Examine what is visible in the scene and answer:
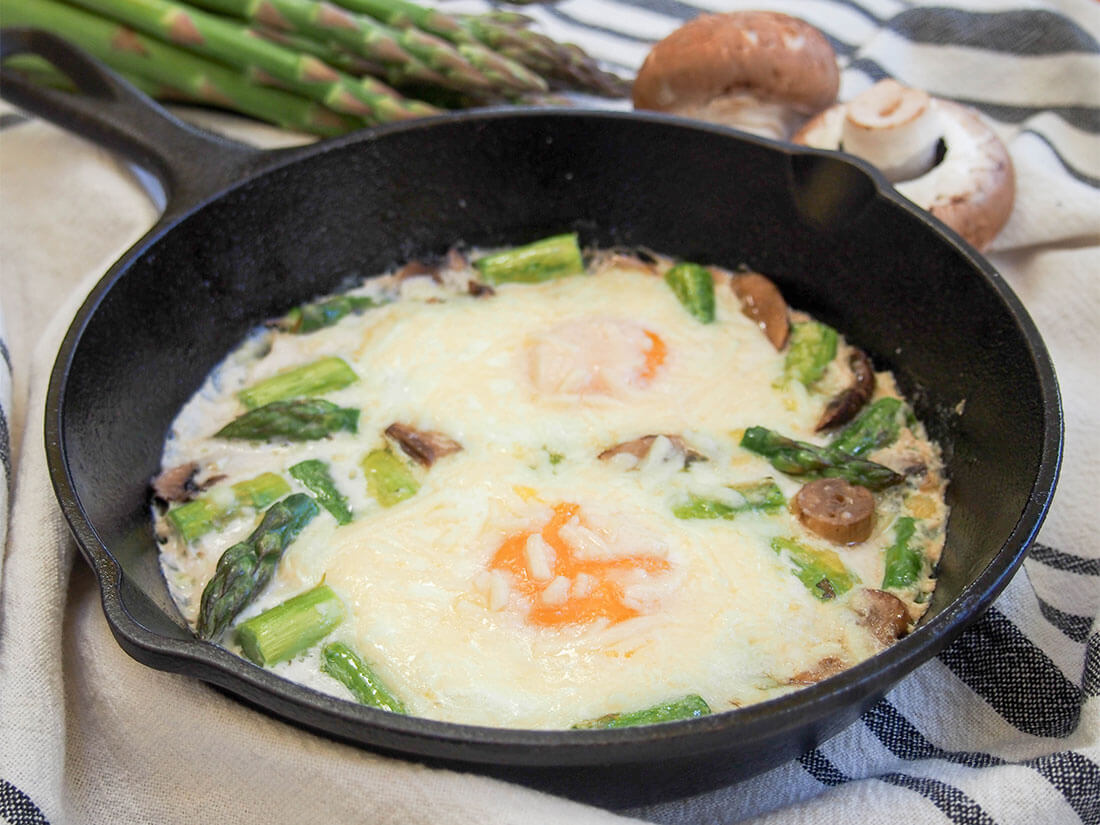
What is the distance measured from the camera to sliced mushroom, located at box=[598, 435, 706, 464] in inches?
125

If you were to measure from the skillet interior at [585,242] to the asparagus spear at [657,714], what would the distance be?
0.16 m

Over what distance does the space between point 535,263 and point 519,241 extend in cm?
27

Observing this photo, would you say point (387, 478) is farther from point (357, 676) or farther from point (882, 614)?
point (882, 614)

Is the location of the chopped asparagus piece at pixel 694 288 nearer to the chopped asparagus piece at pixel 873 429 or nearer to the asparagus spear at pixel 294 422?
the chopped asparagus piece at pixel 873 429

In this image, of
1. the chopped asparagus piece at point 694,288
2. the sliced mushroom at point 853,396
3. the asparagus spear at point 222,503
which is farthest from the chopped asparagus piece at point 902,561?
the asparagus spear at point 222,503

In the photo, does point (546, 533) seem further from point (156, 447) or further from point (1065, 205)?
point (1065, 205)

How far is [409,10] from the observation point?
4.74 meters

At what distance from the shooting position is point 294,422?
3.31 meters

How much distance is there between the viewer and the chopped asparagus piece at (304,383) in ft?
11.4

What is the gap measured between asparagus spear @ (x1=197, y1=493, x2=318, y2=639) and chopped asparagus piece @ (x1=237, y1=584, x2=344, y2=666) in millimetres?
68

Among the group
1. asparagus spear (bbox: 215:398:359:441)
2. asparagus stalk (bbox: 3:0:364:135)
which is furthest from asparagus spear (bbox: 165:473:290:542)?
asparagus stalk (bbox: 3:0:364:135)

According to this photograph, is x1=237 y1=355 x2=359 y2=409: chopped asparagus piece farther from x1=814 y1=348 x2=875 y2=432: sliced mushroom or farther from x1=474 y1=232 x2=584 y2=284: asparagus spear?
x1=814 y1=348 x2=875 y2=432: sliced mushroom

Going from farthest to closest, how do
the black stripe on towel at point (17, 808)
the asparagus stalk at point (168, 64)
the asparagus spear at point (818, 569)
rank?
the asparagus stalk at point (168, 64)
the asparagus spear at point (818, 569)
the black stripe on towel at point (17, 808)

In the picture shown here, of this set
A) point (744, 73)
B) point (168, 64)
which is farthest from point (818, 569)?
point (168, 64)
